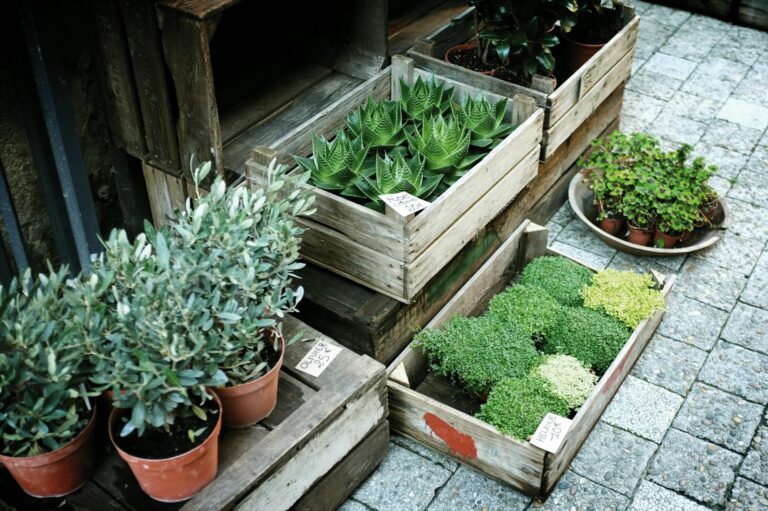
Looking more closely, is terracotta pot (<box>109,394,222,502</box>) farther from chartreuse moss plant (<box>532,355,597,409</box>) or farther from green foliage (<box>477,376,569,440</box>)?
chartreuse moss plant (<box>532,355,597,409</box>)

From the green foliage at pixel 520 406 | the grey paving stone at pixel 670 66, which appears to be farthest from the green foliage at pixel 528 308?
the grey paving stone at pixel 670 66

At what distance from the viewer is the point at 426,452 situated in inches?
137

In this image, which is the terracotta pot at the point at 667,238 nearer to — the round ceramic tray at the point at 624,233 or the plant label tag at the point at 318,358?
the round ceramic tray at the point at 624,233

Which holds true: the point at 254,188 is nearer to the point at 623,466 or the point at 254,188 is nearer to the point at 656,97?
the point at 623,466

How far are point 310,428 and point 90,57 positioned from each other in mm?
1863

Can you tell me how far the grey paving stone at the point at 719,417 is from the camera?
138 inches

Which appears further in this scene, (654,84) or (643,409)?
(654,84)


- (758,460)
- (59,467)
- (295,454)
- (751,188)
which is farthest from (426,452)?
(751,188)

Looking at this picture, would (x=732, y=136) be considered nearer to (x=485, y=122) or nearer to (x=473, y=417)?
(x=485, y=122)

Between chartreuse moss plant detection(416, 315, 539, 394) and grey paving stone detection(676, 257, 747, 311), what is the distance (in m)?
1.24

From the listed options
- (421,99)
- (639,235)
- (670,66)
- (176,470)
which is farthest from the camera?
(670,66)

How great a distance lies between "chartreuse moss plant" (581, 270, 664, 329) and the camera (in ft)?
12.0

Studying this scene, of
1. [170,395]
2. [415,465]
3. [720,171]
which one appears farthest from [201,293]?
[720,171]

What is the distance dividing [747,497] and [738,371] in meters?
0.73
